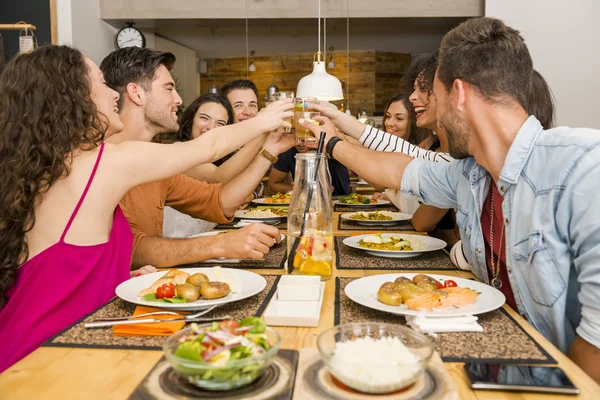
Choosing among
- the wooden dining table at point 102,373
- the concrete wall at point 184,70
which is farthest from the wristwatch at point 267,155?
the concrete wall at point 184,70

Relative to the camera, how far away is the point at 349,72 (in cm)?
1083

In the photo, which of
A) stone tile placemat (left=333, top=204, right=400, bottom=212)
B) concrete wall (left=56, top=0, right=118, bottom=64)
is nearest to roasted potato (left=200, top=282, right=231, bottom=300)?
stone tile placemat (left=333, top=204, right=400, bottom=212)

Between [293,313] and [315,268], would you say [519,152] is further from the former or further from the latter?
[293,313]

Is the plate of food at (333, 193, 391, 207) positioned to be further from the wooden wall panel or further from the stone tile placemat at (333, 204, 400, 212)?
the wooden wall panel

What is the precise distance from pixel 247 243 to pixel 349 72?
9.51 meters

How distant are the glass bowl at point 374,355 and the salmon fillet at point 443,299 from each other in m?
0.29

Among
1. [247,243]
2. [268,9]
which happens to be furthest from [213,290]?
[268,9]

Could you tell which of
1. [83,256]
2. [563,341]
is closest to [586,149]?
[563,341]

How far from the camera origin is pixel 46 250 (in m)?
1.49

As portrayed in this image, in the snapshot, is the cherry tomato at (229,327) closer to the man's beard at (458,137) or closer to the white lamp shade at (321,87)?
the man's beard at (458,137)

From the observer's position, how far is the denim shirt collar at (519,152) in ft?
4.76

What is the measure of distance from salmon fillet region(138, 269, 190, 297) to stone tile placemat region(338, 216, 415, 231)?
126cm

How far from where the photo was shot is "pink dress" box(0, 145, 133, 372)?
1.40 metres

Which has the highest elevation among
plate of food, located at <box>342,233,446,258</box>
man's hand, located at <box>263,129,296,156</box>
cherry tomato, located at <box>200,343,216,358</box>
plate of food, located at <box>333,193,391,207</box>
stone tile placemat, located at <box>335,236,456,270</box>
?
man's hand, located at <box>263,129,296,156</box>
